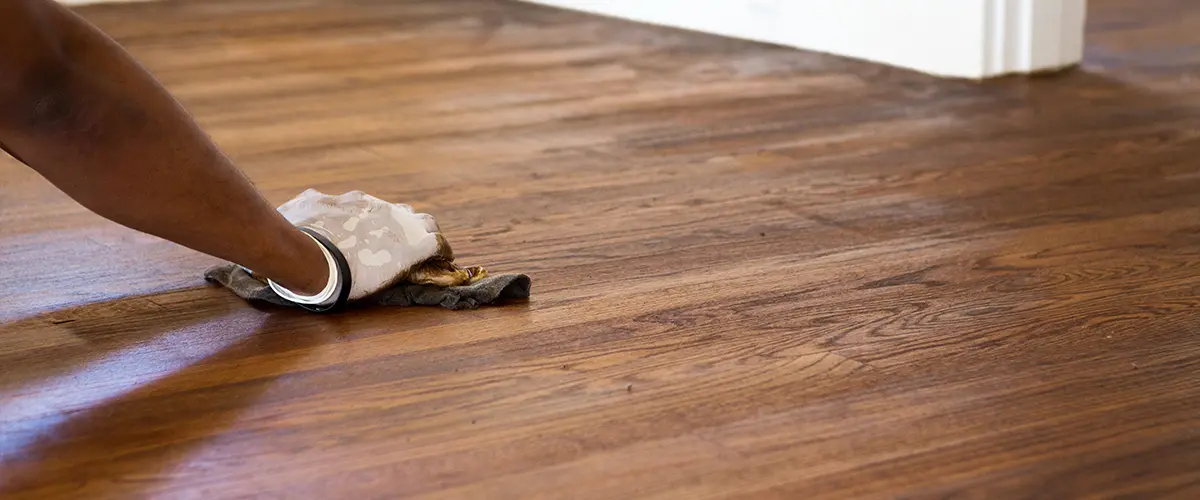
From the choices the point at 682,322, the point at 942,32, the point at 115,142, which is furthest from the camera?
the point at 942,32

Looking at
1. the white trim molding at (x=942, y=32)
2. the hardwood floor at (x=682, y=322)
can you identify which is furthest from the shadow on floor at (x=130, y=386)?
the white trim molding at (x=942, y=32)

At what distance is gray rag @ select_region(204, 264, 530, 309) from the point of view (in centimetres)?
122

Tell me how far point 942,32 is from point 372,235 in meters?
1.48

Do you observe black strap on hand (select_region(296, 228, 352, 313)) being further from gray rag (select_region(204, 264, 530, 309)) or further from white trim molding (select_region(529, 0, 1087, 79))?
white trim molding (select_region(529, 0, 1087, 79))

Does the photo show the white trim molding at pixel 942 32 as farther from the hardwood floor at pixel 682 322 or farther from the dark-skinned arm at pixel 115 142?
the dark-skinned arm at pixel 115 142

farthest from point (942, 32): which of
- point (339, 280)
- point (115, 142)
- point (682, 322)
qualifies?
point (115, 142)

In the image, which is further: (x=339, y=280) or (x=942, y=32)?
(x=942, y=32)

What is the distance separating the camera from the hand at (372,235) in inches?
48.2

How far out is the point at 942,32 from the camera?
242 cm

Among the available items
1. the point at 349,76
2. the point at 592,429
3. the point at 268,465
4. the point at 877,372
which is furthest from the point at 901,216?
the point at 349,76

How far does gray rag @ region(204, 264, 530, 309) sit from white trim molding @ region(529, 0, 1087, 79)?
4.54 feet

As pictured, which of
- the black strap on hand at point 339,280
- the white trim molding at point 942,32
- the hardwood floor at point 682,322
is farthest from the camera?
the white trim molding at point 942,32

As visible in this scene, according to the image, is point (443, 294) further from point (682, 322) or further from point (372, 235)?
point (682, 322)

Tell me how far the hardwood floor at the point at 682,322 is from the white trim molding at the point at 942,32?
152 millimetres
